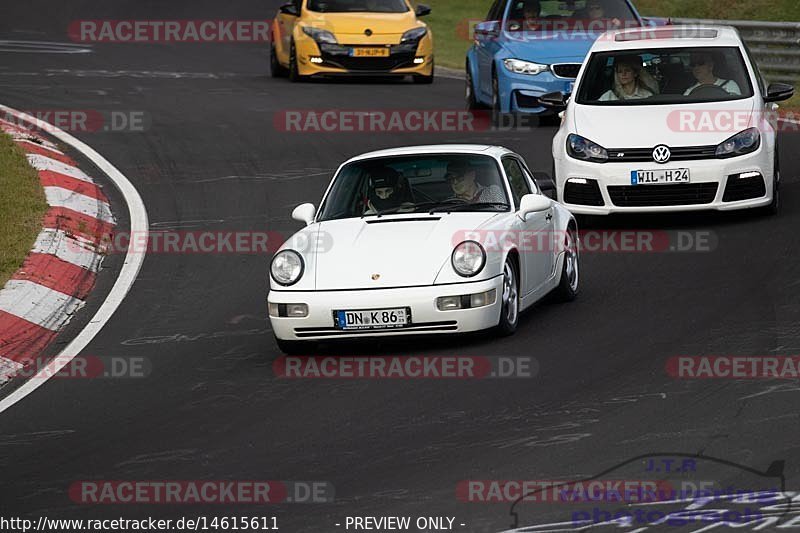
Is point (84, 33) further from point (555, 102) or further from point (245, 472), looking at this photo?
point (245, 472)

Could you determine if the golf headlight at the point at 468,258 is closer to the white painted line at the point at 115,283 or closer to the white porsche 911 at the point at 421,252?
the white porsche 911 at the point at 421,252

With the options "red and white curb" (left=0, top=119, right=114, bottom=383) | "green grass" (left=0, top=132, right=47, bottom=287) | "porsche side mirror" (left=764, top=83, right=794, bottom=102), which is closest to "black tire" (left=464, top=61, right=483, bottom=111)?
"red and white curb" (left=0, top=119, right=114, bottom=383)

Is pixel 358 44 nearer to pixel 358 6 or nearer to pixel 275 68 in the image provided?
pixel 358 6

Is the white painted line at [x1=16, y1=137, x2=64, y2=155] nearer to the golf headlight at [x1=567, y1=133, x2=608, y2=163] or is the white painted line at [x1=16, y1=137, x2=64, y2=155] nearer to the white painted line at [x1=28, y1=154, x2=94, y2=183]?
the white painted line at [x1=28, y1=154, x2=94, y2=183]

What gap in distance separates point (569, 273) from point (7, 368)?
12.8ft

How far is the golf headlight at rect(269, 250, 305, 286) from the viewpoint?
1022 cm

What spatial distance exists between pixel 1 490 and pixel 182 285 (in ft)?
17.3

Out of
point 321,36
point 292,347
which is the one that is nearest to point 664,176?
point 292,347

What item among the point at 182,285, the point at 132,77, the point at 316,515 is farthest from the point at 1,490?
the point at 132,77

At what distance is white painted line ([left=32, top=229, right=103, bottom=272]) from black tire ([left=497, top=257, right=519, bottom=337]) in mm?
4148

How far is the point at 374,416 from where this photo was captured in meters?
8.57

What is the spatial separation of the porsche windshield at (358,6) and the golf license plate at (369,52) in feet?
3.13

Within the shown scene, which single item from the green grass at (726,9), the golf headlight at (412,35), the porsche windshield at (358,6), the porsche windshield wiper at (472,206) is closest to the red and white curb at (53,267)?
the porsche windshield wiper at (472,206)

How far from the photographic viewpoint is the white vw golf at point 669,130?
45.6ft
